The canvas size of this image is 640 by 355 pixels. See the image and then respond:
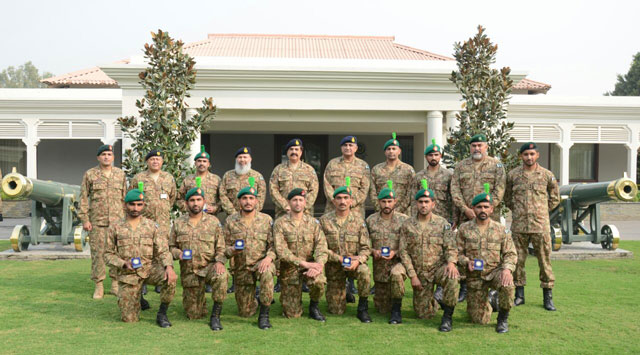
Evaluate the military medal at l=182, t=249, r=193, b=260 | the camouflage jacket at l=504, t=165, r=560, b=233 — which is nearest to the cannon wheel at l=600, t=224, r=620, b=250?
the camouflage jacket at l=504, t=165, r=560, b=233

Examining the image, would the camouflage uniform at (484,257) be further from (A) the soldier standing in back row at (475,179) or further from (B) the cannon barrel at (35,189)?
(B) the cannon barrel at (35,189)

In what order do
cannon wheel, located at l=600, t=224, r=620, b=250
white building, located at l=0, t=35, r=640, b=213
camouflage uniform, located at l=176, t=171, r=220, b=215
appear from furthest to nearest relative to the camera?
1. white building, located at l=0, t=35, r=640, b=213
2. cannon wheel, located at l=600, t=224, r=620, b=250
3. camouflage uniform, located at l=176, t=171, r=220, b=215

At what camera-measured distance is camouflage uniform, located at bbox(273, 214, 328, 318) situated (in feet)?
17.7

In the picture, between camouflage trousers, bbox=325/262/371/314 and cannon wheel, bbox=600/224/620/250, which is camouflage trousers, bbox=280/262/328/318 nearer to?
camouflage trousers, bbox=325/262/371/314

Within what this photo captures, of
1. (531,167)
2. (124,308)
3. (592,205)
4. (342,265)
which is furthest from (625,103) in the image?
(124,308)

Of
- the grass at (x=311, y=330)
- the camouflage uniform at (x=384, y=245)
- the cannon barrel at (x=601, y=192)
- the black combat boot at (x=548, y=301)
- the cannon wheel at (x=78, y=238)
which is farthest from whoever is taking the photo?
the cannon wheel at (x=78, y=238)

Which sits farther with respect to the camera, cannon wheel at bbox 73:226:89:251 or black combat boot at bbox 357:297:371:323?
cannon wheel at bbox 73:226:89:251

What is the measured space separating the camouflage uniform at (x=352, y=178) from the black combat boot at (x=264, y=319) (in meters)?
1.77

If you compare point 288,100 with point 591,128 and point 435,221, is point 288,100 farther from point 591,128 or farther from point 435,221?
point 591,128

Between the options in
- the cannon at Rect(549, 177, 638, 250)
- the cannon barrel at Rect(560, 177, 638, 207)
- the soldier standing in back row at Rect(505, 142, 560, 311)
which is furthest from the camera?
the cannon at Rect(549, 177, 638, 250)

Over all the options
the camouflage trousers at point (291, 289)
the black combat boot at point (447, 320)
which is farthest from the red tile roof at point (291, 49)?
the black combat boot at point (447, 320)

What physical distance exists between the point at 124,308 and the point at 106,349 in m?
0.85

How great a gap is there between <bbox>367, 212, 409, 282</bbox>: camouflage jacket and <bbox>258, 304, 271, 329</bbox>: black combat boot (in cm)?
121

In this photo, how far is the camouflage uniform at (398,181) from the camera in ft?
21.4
